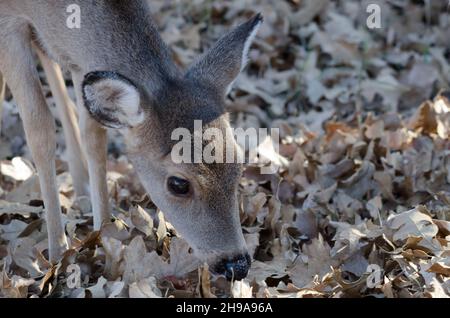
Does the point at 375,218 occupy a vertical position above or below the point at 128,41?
below

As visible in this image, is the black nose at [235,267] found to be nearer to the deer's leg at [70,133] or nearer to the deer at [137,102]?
the deer at [137,102]

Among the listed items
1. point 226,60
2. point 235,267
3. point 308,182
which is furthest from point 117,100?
point 308,182

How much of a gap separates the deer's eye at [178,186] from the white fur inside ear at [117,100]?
17.4 inches

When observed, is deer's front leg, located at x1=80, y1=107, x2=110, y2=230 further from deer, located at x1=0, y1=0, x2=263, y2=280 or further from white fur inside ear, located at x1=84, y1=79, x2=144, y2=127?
white fur inside ear, located at x1=84, y1=79, x2=144, y2=127

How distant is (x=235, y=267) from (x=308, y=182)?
2171 mm

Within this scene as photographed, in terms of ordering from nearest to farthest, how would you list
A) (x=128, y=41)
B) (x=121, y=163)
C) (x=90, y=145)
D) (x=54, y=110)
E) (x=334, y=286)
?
(x=334, y=286), (x=128, y=41), (x=90, y=145), (x=121, y=163), (x=54, y=110)

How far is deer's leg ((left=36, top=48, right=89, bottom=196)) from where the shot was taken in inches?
299

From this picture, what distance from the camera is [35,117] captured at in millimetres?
6402

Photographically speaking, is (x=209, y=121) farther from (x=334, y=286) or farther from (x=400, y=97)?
(x=400, y=97)

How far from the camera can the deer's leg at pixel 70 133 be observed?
7.61 metres

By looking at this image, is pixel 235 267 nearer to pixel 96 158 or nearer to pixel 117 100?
pixel 117 100

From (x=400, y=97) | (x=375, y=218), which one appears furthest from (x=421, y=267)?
(x=400, y=97)

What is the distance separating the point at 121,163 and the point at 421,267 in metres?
3.55

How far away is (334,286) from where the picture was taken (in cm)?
553
